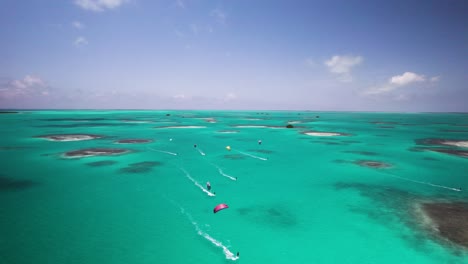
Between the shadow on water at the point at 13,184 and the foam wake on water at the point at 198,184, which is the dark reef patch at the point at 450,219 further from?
the shadow on water at the point at 13,184

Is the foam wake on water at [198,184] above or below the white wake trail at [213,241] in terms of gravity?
above

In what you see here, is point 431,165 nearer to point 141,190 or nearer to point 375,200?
point 375,200

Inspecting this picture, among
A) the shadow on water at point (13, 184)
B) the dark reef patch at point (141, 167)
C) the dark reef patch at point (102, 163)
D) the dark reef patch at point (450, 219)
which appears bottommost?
the dark reef patch at point (450, 219)

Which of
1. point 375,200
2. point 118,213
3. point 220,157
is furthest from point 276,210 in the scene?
point 220,157

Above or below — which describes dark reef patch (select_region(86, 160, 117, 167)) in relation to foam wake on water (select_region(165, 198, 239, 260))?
above

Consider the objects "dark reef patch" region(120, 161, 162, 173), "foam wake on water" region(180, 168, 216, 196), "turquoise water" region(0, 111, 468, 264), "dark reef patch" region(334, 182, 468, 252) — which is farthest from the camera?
"dark reef patch" region(120, 161, 162, 173)

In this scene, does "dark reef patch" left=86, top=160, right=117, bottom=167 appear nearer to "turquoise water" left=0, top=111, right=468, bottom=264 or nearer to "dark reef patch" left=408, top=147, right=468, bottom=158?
"turquoise water" left=0, top=111, right=468, bottom=264

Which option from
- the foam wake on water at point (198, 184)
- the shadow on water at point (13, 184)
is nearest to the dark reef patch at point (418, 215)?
the foam wake on water at point (198, 184)

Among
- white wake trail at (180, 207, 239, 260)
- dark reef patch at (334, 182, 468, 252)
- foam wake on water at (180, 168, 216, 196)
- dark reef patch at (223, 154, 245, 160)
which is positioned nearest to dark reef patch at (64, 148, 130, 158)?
foam wake on water at (180, 168, 216, 196)
